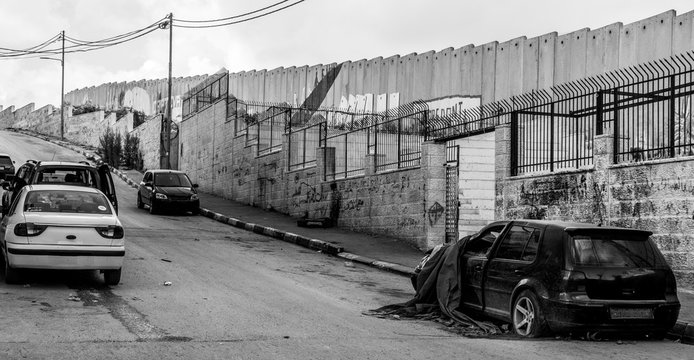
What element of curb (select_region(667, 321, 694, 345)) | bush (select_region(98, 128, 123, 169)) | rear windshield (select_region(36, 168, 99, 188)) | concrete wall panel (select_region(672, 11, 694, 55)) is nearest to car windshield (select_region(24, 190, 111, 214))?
rear windshield (select_region(36, 168, 99, 188))

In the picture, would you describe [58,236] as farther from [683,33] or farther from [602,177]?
[683,33]

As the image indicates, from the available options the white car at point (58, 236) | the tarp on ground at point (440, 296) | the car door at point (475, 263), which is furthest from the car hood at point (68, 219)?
the car door at point (475, 263)

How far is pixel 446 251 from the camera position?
11406mm

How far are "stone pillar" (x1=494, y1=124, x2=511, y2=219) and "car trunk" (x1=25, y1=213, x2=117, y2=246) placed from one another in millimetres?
8960

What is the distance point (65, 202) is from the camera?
12.8 meters

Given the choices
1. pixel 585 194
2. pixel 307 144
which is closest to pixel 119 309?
pixel 585 194

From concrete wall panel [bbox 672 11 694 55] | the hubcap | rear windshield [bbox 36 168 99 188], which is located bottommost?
the hubcap

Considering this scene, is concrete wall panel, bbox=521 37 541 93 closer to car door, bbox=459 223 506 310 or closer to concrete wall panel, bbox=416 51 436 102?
concrete wall panel, bbox=416 51 436 102

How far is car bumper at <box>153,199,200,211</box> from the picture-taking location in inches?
1140

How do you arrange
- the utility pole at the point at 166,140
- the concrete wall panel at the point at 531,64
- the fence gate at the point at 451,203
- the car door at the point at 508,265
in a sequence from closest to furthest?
the car door at the point at 508,265 < the fence gate at the point at 451,203 < the concrete wall panel at the point at 531,64 < the utility pole at the point at 166,140

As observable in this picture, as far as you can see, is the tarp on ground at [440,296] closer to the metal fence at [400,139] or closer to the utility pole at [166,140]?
the metal fence at [400,139]

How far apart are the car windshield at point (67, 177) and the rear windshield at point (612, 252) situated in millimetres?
11039

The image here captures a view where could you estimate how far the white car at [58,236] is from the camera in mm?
11750

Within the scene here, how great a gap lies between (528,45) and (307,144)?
8.86 m
